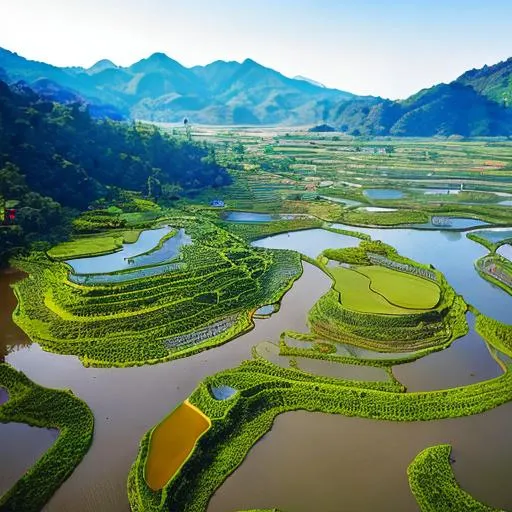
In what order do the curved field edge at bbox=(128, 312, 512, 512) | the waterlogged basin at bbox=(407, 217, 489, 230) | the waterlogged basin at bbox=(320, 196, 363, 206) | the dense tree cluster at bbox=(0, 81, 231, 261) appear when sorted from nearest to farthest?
1. the curved field edge at bbox=(128, 312, 512, 512)
2. the dense tree cluster at bbox=(0, 81, 231, 261)
3. the waterlogged basin at bbox=(407, 217, 489, 230)
4. the waterlogged basin at bbox=(320, 196, 363, 206)

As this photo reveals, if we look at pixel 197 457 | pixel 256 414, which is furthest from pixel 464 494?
pixel 197 457

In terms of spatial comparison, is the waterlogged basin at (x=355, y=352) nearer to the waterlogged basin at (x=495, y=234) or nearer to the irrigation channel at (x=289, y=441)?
the irrigation channel at (x=289, y=441)

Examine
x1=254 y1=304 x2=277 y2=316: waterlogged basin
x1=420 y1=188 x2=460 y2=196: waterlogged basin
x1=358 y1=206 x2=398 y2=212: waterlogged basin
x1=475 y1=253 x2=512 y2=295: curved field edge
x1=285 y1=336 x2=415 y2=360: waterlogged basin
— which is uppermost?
x1=420 y1=188 x2=460 y2=196: waterlogged basin

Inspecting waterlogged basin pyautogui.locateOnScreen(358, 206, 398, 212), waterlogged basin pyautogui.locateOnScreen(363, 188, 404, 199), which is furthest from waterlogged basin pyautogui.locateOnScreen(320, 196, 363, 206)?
waterlogged basin pyautogui.locateOnScreen(363, 188, 404, 199)

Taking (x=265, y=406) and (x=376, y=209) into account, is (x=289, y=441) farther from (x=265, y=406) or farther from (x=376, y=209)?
(x=376, y=209)

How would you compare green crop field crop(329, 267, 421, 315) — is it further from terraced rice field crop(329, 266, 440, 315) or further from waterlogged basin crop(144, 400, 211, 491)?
waterlogged basin crop(144, 400, 211, 491)

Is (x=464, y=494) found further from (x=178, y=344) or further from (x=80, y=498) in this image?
(x=178, y=344)

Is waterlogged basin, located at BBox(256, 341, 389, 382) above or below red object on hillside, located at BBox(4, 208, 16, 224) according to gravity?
below

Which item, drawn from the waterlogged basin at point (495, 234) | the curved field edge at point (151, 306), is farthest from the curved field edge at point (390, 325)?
the waterlogged basin at point (495, 234)
